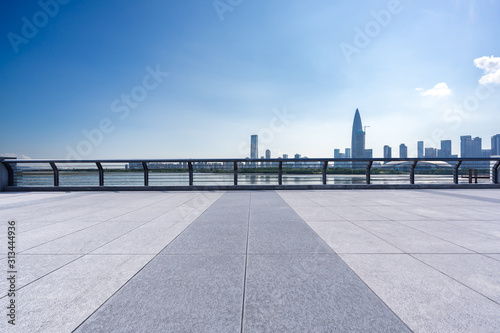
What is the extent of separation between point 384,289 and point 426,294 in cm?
35

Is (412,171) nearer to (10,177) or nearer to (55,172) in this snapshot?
(55,172)

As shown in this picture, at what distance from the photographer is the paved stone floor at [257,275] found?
1.71 meters

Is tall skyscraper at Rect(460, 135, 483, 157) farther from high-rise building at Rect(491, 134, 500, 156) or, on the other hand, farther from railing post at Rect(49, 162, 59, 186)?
railing post at Rect(49, 162, 59, 186)

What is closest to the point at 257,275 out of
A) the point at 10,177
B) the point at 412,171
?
the point at 412,171

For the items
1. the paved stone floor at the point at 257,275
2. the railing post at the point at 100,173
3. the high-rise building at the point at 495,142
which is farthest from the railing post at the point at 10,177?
the high-rise building at the point at 495,142

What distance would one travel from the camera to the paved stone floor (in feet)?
5.61

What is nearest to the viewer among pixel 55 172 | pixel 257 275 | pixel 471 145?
pixel 257 275

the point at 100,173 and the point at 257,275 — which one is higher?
the point at 100,173

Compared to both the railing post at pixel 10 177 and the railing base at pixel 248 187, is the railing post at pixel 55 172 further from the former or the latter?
the railing post at pixel 10 177

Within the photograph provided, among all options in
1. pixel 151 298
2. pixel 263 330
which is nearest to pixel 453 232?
pixel 263 330

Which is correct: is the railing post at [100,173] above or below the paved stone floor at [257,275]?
above

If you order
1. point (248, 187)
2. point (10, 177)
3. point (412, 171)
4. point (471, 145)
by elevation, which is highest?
point (471, 145)

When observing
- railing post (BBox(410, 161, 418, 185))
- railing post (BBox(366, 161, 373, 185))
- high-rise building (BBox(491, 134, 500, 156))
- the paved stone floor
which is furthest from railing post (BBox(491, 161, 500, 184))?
high-rise building (BBox(491, 134, 500, 156))

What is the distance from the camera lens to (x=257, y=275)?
238cm
